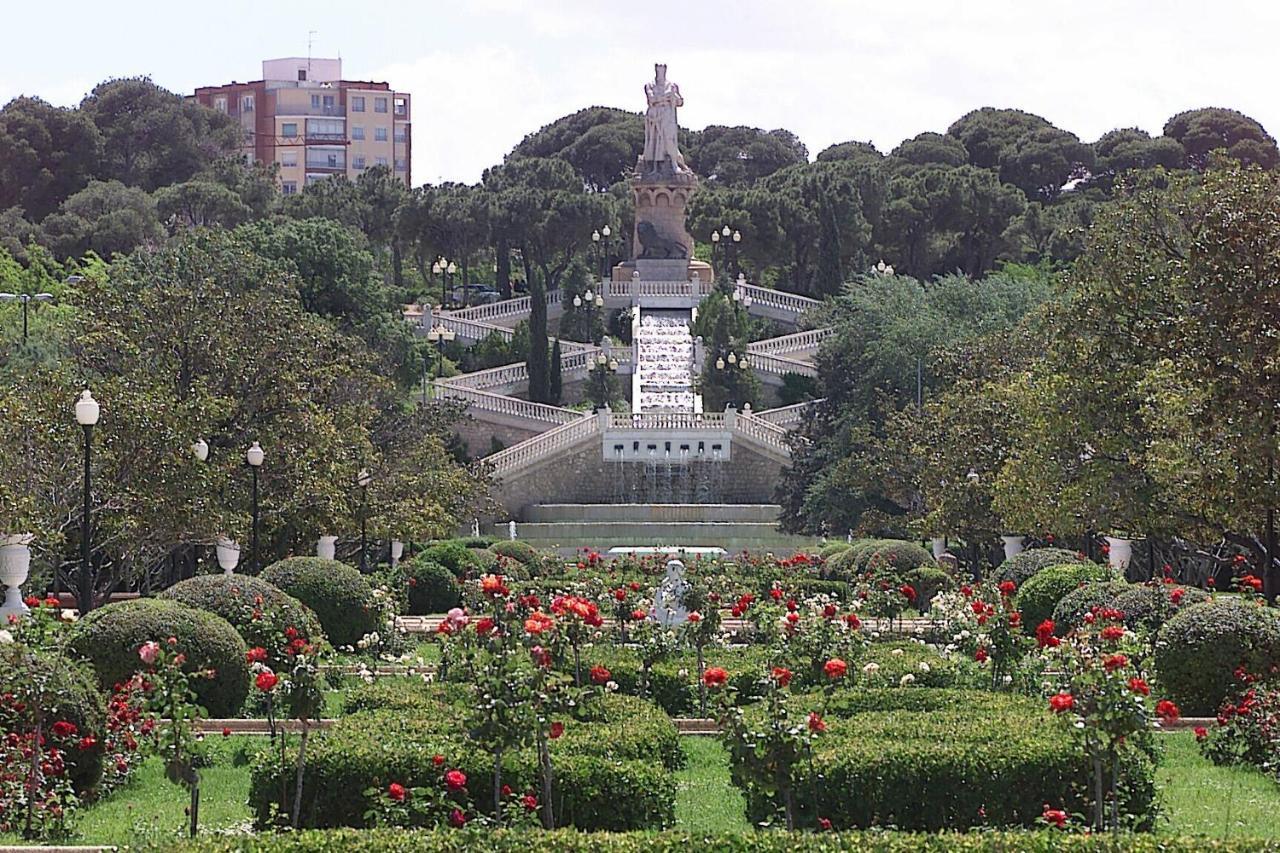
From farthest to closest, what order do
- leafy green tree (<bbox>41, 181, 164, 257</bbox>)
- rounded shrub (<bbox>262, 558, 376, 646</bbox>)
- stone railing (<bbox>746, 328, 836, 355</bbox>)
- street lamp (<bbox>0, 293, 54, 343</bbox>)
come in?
leafy green tree (<bbox>41, 181, 164, 257</bbox>) < stone railing (<bbox>746, 328, 836, 355</bbox>) < street lamp (<bbox>0, 293, 54, 343</bbox>) < rounded shrub (<bbox>262, 558, 376, 646</bbox>)

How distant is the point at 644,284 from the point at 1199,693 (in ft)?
191

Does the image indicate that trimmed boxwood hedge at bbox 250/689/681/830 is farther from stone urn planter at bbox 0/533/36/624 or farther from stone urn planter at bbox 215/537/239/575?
stone urn planter at bbox 215/537/239/575

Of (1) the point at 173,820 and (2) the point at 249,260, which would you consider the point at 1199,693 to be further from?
(2) the point at 249,260

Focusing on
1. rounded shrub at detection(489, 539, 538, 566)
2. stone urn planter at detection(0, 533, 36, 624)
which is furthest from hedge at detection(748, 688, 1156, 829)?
rounded shrub at detection(489, 539, 538, 566)

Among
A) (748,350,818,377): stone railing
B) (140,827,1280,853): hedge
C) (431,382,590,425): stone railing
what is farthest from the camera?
(748,350,818,377): stone railing

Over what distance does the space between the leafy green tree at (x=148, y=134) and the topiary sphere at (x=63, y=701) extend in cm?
7336

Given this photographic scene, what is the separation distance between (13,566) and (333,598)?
3.31 meters

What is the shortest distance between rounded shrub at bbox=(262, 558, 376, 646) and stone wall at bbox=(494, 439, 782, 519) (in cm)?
3244

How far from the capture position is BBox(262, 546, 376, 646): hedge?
2033 cm

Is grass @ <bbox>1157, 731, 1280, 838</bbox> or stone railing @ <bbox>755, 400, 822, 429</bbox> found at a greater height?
stone railing @ <bbox>755, 400, 822, 429</bbox>

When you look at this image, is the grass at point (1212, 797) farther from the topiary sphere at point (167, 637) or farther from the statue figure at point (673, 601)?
the topiary sphere at point (167, 637)

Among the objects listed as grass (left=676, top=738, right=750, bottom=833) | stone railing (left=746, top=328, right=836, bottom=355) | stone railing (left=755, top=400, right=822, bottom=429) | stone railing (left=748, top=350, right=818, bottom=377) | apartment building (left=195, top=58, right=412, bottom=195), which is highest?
apartment building (left=195, top=58, right=412, bottom=195)

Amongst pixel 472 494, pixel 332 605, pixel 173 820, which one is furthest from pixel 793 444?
pixel 173 820

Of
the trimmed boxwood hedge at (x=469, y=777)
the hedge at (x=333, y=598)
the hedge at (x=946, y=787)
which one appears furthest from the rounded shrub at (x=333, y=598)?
the hedge at (x=946, y=787)
